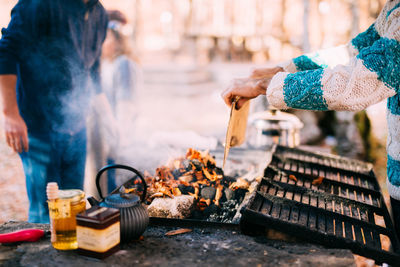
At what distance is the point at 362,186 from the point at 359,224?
0.74 m

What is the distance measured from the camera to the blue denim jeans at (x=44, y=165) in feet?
8.70

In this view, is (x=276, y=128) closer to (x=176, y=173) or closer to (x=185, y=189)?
(x=176, y=173)

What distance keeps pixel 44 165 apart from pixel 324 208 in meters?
2.11

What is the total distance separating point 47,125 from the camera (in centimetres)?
270

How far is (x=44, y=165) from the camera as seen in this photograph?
2.71 m

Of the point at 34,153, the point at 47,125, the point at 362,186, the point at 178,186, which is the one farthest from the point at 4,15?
the point at 362,186

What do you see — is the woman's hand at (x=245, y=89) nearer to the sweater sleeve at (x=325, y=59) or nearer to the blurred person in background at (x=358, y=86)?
the blurred person in background at (x=358, y=86)

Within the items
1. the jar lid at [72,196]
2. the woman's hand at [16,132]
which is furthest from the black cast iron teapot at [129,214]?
the woman's hand at [16,132]

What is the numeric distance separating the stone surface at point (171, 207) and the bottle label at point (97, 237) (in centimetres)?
67

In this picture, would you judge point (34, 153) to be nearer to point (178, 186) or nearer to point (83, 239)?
point (178, 186)

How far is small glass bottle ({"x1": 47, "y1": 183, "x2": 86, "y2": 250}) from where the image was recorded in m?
1.55

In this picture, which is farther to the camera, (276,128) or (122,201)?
(276,128)

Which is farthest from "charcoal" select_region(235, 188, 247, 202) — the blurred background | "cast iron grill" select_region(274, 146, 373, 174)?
the blurred background

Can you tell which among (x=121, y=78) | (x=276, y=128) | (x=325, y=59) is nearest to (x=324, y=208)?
(x=325, y=59)
